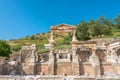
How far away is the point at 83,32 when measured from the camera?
65375mm

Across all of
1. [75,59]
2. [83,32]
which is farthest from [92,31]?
[75,59]

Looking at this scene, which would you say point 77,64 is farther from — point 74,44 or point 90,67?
point 74,44

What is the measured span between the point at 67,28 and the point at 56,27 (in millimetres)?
2172

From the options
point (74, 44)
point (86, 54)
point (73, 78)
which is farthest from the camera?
point (74, 44)

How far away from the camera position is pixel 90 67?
28.8 m

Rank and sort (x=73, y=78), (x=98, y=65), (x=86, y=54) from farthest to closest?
(x=86, y=54), (x=98, y=65), (x=73, y=78)

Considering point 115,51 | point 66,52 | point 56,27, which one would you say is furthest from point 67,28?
point 115,51

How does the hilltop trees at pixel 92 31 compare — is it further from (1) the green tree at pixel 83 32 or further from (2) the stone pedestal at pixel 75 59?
(2) the stone pedestal at pixel 75 59

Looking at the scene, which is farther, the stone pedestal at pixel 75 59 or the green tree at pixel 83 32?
the green tree at pixel 83 32

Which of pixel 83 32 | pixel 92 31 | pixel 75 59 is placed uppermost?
pixel 92 31

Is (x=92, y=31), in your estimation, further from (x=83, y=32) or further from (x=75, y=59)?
(x=75, y=59)

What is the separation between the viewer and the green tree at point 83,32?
6425 centimetres

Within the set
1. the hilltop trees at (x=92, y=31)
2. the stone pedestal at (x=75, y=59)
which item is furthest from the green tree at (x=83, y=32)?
the stone pedestal at (x=75, y=59)

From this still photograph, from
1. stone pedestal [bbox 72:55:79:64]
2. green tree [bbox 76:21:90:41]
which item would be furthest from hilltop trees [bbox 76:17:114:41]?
stone pedestal [bbox 72:55:79:64]
